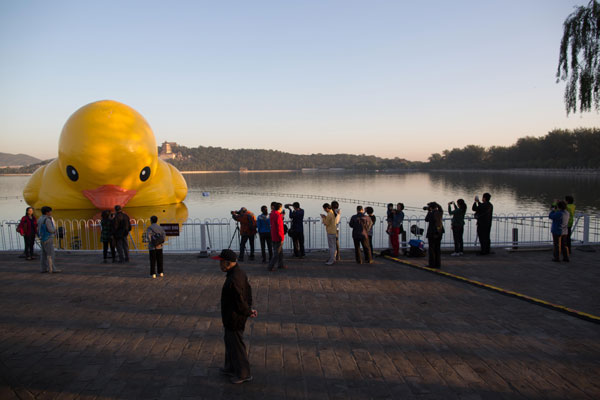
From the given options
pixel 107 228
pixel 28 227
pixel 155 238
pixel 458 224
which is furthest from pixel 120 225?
pixel 458 224

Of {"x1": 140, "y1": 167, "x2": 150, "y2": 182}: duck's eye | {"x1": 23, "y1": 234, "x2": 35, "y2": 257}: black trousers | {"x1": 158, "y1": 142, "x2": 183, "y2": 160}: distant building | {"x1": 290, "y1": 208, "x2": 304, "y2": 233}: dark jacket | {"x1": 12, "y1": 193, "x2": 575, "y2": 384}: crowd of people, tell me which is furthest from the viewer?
{"x1": 158, "y1": 142, "x2": 183, "y2": 160}: distant building

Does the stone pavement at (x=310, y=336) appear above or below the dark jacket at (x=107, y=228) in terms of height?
below

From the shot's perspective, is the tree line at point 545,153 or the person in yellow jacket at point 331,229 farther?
the tree line at point 545,153

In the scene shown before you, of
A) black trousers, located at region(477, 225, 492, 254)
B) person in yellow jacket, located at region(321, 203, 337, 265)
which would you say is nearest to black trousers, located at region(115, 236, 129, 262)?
person in yellow jacket, located at region(321, 203, 337, 265)

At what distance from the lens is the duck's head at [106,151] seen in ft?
53.9

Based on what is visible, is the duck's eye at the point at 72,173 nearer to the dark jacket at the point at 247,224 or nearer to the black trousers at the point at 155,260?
the black trousers at the point at 155,260

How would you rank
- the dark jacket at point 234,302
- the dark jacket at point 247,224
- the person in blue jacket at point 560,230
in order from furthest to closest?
1. the dark jacket at point 247,224
2. the person in blue jacket at point 560,230
3. the dark jacket at point 234,302

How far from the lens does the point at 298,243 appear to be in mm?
10156

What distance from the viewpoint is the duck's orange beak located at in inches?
702

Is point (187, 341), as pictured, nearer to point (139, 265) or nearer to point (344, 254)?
point (139, 265)

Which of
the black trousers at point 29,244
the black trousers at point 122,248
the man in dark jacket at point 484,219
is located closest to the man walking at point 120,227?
the black trousers at point 122,248

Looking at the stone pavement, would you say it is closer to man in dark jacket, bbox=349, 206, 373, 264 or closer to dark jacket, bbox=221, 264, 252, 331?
dark jacket, bbox=221, 264, 252, 331

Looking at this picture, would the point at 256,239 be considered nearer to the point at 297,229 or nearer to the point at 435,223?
the point at 297,229

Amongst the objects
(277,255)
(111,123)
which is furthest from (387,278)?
(111,123)
